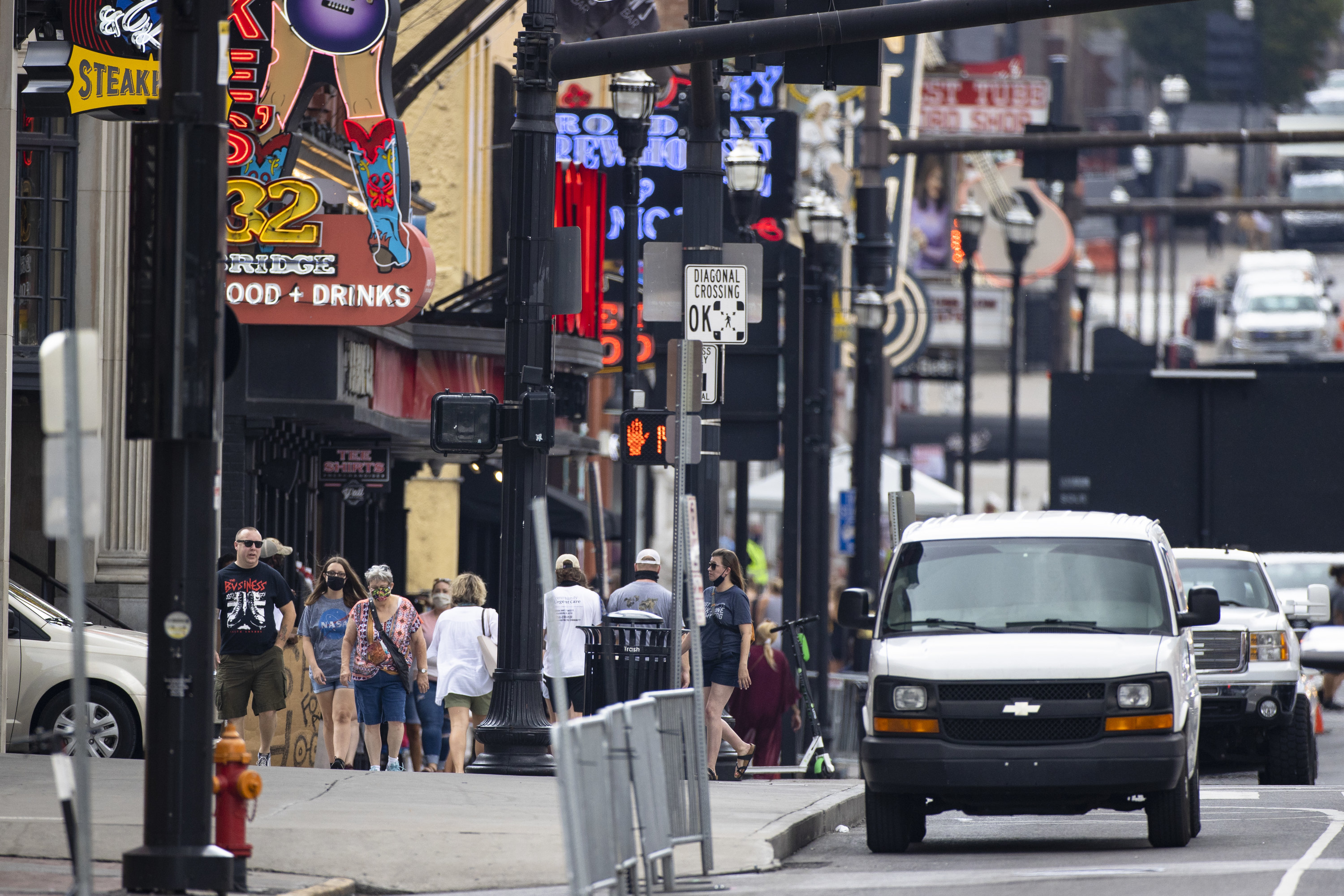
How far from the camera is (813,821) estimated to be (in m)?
14.2

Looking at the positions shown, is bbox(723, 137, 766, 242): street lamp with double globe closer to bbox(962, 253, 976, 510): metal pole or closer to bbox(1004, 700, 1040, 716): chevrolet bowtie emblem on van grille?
bbox(1004, 700, 1040, 716): chevrolet bowtie emblem on van grille

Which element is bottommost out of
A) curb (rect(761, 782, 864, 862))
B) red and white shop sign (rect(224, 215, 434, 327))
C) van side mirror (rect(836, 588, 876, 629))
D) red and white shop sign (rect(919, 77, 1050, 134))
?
curb (rect(761, 782, 864, 862))

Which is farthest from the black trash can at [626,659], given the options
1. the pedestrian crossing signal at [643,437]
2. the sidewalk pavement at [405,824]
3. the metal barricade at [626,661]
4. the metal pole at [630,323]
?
the metal pole at [630,323]

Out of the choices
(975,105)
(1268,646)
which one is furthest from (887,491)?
(1268,646)

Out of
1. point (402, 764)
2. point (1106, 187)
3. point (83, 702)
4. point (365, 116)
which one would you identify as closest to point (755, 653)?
point (402, 764)

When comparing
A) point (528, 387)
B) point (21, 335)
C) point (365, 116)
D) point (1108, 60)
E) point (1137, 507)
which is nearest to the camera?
point (528, 387)

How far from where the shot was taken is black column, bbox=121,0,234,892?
394 inches

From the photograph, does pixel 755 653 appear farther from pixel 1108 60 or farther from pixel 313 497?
pixel 1108 60

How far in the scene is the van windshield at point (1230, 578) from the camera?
20.6 metres

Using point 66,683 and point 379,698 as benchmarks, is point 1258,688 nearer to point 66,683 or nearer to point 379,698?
point 379,698

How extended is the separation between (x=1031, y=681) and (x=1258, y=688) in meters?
7.00

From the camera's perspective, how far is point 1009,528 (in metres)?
13.8

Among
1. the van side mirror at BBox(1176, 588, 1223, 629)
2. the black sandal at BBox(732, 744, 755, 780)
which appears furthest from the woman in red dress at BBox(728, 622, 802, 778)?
the van side mirror at BBox(1176, 588, 1223, 629)

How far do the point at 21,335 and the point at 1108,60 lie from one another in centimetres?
11691
